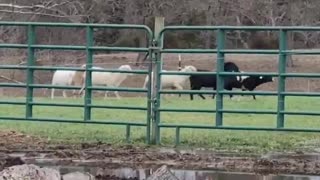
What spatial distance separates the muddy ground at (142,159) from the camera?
29.9 feet

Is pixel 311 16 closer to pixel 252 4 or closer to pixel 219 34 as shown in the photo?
pixel 252 4

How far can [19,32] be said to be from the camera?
1073 inches

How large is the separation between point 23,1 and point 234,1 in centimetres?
1474

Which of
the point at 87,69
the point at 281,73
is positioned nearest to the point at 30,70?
the point at 87,69

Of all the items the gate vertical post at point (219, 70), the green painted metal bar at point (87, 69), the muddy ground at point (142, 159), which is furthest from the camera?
the green painted metal bar at point (87, 69)

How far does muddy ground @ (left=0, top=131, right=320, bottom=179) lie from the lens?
9117 mm

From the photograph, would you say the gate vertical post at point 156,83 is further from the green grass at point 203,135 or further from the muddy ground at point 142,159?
the muddy ground at point 142,159

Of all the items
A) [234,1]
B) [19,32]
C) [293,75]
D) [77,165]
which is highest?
[234,1]

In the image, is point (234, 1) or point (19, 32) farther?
point (234, 1)

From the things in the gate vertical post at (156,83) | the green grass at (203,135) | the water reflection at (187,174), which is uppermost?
the gate vertical post at (156,83)

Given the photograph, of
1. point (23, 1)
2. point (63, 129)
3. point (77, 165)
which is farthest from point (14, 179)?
point (23, 1)

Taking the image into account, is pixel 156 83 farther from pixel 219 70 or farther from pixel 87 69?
pixel 87 69

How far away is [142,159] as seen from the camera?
378 inches

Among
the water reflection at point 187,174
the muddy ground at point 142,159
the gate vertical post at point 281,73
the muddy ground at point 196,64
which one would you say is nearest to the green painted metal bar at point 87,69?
the muddy ground at point 142,159
